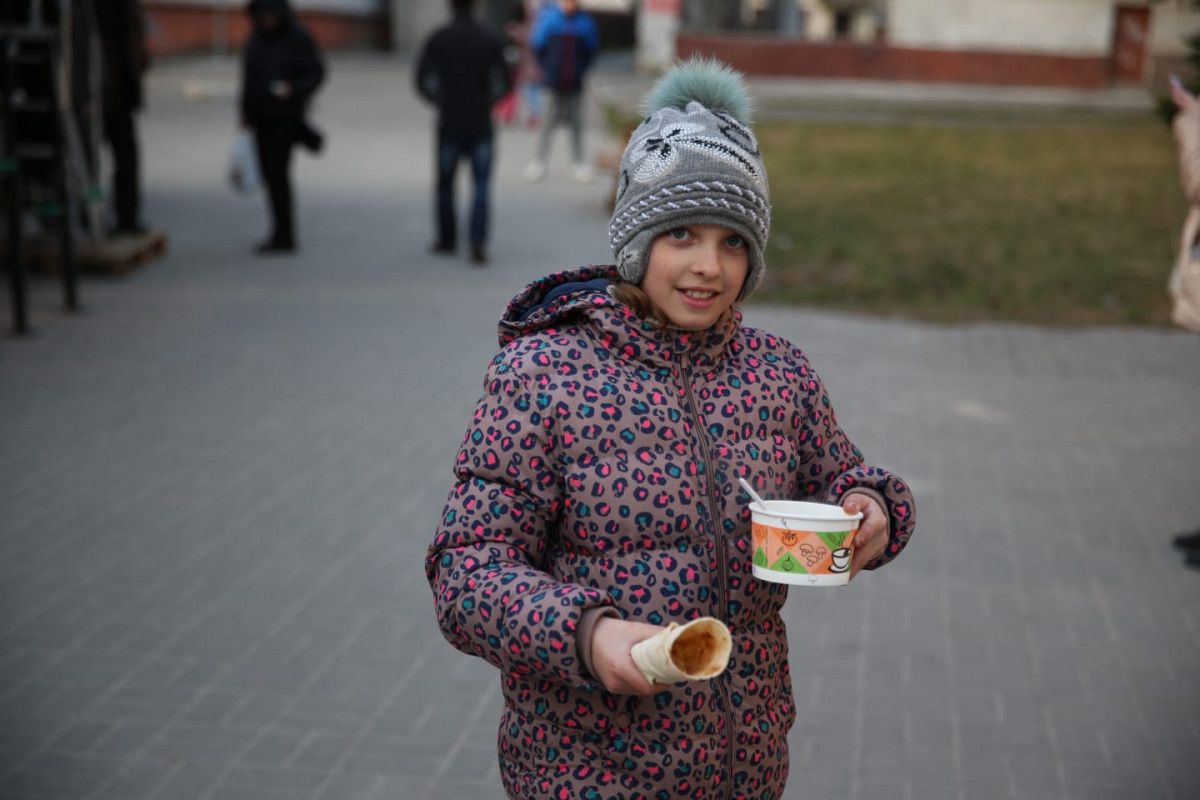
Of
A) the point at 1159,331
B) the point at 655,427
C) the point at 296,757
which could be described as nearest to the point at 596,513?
the point at 655,427

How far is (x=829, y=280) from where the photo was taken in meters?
12.1

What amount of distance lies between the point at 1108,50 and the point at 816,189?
21335 millimetres

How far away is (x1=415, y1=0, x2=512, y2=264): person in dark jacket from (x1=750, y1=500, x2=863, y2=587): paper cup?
32.5ft

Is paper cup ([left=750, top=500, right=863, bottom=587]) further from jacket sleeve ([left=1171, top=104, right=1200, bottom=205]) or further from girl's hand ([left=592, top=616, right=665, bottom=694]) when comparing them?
jacket sleeve ([left=1171, top=104, right=1200, bottom=205])

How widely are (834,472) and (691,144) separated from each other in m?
0.61

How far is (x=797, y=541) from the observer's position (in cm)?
217

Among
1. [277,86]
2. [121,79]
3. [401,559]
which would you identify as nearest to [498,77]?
[277,86]

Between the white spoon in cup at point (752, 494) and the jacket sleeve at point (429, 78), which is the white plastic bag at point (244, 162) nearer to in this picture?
the jacket sleeve at point (429, 78)

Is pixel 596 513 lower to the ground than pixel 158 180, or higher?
higher

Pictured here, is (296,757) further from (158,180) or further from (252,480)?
(158,180)

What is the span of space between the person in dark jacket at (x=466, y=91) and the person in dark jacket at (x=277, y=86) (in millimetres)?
886

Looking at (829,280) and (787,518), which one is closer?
(787,518)

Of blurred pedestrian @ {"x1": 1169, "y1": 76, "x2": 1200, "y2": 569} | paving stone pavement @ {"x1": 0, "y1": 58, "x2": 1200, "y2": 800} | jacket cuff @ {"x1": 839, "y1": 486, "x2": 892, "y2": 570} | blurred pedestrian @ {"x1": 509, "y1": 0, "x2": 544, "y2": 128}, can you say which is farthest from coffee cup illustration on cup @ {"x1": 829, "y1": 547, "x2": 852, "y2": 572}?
blurred pedestrian @ {"x1": 509, "y1": 0, "x2": 544, "y2": 128}

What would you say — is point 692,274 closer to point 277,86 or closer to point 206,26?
point 277,86
